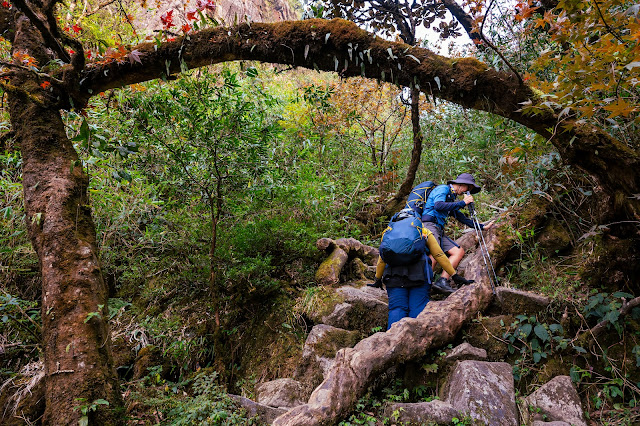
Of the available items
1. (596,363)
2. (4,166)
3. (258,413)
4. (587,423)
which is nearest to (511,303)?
(596,363)

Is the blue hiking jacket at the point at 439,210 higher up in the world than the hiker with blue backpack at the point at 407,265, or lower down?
higher up

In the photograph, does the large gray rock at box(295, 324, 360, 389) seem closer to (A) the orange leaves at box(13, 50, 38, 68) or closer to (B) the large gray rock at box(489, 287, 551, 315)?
(B) the large gray rock at box(489, 287, 551, 315)

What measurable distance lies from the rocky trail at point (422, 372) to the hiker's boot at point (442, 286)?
0.29 m

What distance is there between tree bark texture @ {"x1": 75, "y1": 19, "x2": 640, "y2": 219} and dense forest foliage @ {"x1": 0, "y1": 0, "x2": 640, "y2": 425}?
29 mm

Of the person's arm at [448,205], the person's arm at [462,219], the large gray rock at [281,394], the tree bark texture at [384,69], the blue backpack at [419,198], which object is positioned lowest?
the large gray rock at [281,394]

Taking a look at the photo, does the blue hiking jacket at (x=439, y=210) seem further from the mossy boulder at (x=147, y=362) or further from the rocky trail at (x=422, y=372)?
the mossy boulder at (x=147, y=362)

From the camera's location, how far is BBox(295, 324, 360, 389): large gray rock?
12.2 ft

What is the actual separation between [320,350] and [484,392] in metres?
1.65

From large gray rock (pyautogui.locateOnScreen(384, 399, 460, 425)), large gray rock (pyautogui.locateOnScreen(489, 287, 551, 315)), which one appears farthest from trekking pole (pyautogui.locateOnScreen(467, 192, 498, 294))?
large gray rock (pyautogui.locateOnScreen(384, 399, 460, 425))

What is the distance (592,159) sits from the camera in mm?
3250

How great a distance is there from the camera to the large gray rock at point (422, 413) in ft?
8.87

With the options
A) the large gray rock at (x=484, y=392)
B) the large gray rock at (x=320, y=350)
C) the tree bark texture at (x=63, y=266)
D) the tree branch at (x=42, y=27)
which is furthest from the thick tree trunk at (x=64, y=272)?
the large gray rock at (x=484, y=392)

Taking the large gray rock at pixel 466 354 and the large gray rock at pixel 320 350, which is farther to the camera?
the large gray rock at pixel 320 350

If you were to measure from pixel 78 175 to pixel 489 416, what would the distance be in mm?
4186
